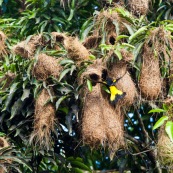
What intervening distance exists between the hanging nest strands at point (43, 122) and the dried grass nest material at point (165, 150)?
0.56 metres

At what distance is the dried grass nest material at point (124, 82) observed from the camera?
309 cm

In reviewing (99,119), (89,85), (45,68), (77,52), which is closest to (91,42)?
(77,52)

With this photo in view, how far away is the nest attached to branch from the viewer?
3.00 meters

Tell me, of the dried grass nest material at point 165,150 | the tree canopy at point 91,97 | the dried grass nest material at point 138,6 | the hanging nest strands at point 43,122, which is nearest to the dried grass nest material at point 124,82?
the tree canopy at point 91,97

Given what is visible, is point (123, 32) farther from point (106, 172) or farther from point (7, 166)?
point (7, 166)

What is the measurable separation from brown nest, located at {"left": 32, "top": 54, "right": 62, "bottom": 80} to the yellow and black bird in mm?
321

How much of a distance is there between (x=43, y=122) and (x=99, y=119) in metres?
0.29

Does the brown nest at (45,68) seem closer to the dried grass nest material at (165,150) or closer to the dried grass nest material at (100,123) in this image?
the dried grass nest material at (100,123)

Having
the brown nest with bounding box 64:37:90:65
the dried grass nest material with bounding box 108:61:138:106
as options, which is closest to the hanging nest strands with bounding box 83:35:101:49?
the brown nest with bounding box 64:37:90:65

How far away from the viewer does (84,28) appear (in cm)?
365

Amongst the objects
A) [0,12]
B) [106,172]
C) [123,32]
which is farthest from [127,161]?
[0,12]

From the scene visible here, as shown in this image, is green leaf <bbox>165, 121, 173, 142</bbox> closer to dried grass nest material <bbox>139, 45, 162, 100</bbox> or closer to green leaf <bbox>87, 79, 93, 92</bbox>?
dried grass nest material <bbox>139, 45, 162, 100</bbox>

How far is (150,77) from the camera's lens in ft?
10.4

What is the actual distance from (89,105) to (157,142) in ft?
1.52
